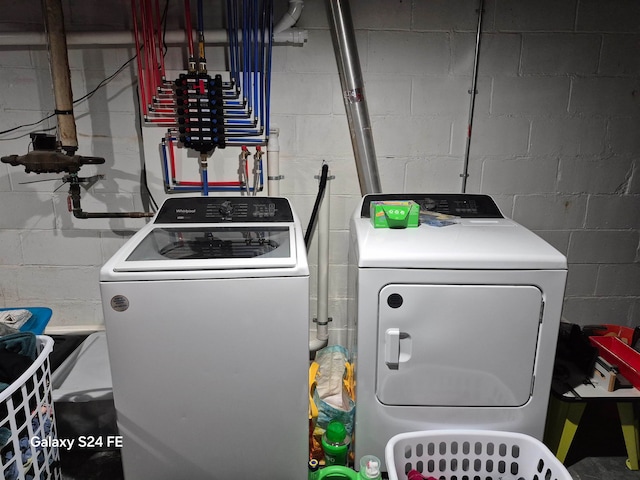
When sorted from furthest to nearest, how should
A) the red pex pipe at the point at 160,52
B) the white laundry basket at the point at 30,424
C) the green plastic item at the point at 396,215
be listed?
the red pex pipe at the point at 160,52
the green plastic item at the point at 396,215
the white laundry basket at the point at 30,424

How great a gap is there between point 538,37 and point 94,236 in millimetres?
2357

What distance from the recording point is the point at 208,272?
1284 mm

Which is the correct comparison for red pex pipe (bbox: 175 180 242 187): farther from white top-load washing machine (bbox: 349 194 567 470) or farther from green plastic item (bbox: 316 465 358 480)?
green plastic item (bbox: 316 465 358 480)

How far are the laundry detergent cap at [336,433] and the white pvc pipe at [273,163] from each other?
42.1 inches

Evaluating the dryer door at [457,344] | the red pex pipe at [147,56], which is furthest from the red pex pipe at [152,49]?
the dryer door at [457,344]

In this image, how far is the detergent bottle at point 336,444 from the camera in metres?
1.64

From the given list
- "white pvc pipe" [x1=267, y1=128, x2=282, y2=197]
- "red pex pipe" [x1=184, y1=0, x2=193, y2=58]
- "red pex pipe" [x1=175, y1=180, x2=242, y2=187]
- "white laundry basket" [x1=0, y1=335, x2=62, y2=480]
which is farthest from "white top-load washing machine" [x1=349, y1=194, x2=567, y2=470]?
"red pex pipe" [x1=184, y1=0, x2=193, y2=58]

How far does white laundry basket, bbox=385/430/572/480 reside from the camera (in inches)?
58.1

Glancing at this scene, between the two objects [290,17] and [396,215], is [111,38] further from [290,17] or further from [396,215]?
[396,215]

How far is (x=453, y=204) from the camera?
6.12ft

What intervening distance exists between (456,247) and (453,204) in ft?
1.69

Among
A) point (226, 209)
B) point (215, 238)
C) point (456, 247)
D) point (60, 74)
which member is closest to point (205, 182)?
point (226, 209)

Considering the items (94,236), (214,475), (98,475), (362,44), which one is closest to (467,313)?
(214,475)

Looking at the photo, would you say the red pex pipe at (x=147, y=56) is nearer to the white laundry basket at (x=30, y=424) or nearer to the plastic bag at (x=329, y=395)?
the white laundry basket at (x=30, y=424)
